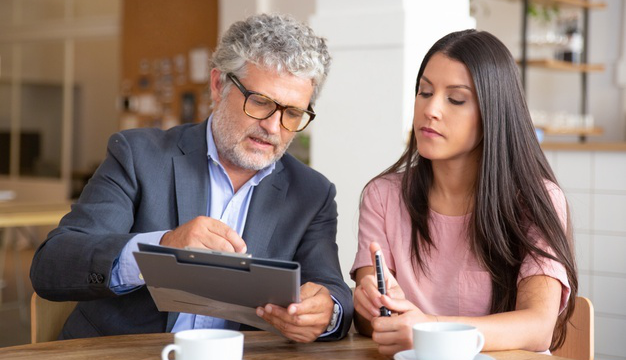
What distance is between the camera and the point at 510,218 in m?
1.80

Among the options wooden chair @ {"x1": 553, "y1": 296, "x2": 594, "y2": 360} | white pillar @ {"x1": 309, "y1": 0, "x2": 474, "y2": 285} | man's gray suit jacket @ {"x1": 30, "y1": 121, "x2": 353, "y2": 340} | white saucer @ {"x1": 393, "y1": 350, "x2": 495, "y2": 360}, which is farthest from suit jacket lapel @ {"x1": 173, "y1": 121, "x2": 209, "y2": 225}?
white pillar @ {"x1": 309, "y1": 0, "x2": 474, "y2": 285}

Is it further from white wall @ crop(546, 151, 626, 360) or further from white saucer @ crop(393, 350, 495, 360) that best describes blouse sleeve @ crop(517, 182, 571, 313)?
white wall @ crop(546, 151, 626, 360)

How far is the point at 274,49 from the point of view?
1911 mm

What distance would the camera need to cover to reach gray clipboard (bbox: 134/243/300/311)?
1.28 metres

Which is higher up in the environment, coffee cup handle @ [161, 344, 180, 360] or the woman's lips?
the woman's lips

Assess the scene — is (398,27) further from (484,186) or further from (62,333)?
(62,333)

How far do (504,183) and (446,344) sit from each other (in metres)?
0.71

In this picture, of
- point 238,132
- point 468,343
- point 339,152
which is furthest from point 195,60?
point 468,343

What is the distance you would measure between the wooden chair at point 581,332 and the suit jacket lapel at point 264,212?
2.44ft

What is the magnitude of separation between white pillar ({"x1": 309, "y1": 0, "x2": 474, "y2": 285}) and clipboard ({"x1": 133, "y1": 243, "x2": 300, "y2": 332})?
175 centimetres

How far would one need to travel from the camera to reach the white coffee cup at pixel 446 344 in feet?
3.96

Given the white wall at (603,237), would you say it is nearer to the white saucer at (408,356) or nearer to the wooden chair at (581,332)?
the wooden chair at (581,332)

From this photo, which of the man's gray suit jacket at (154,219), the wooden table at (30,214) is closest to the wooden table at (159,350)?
the man's gray suit jacket at (154,219)

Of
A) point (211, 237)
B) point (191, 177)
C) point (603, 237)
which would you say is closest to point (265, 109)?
point (191, 177)
